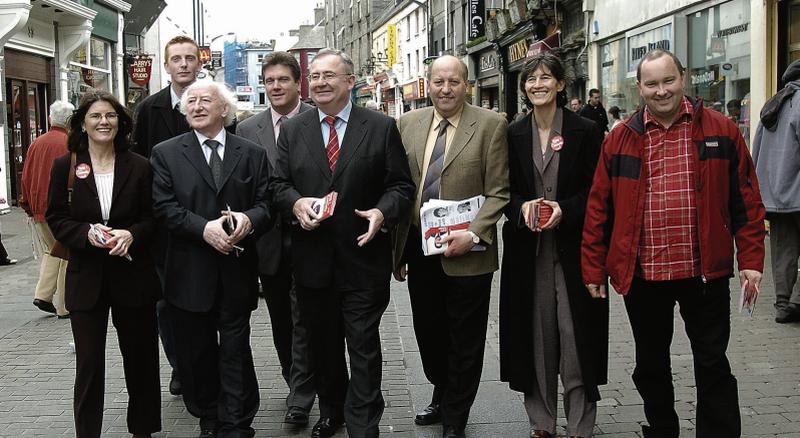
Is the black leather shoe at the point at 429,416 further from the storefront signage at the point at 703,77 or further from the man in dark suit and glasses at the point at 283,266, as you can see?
the storefront signage at the point at 703,77

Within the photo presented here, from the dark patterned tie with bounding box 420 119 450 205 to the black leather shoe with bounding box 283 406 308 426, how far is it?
1444 millimetres

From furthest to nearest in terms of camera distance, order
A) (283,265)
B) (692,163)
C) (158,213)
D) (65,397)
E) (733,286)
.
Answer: (733,286) → (65,397) → (283,265) → (158,213) → (692,163)

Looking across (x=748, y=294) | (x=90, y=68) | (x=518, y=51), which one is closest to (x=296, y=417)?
(x=748, y=294)

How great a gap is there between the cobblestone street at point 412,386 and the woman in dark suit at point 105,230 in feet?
2.21

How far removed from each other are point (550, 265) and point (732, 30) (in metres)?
9.55

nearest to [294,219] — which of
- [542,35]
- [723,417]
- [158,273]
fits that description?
[158,273]

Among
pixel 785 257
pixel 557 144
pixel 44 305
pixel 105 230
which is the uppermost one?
pixel 557 144

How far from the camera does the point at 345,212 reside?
14.9 ft

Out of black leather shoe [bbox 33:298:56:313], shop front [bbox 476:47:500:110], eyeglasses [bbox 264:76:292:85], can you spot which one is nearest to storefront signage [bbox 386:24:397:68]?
shop front [bbox 476:47:500:110]

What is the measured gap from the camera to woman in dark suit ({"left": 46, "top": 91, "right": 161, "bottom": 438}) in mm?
4520

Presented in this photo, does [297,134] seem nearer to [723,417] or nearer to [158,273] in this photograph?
[158,273]

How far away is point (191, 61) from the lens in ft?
19.1

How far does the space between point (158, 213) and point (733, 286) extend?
6080 mm

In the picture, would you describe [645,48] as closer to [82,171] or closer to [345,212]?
[345,212]
